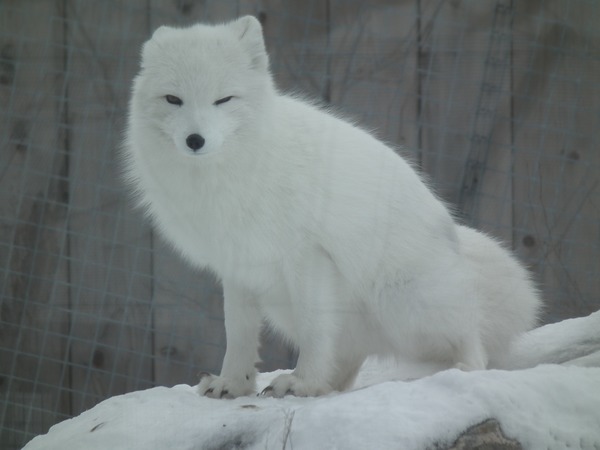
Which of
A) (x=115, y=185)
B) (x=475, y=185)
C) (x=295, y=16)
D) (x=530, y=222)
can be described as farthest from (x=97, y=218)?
(x=530, y=222)

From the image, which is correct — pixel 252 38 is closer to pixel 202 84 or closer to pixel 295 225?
pixel 202 84

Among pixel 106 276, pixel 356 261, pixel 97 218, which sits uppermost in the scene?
pixel 356 261

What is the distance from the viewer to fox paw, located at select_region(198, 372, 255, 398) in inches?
95.8

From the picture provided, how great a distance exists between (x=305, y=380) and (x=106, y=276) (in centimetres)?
110

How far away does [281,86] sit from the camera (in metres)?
3.13

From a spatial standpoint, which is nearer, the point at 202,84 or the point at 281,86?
the point at 202,84

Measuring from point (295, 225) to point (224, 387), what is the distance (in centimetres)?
51

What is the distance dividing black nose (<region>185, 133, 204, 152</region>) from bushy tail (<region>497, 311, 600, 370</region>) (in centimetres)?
117

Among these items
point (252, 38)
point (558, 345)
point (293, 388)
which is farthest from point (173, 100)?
point (558, 345)

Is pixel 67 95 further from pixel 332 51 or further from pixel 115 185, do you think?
pixel 332 51

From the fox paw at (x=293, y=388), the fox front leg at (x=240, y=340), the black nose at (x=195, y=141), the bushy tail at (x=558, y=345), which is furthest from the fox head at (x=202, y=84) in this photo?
the bushy tail at (x=558, y=345)

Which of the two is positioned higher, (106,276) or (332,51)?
(332,51)

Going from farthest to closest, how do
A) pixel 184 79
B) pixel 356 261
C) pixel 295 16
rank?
pixel 295 16 < pixel 356 261 < pixel 184 79

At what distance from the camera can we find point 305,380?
2.36 meters
